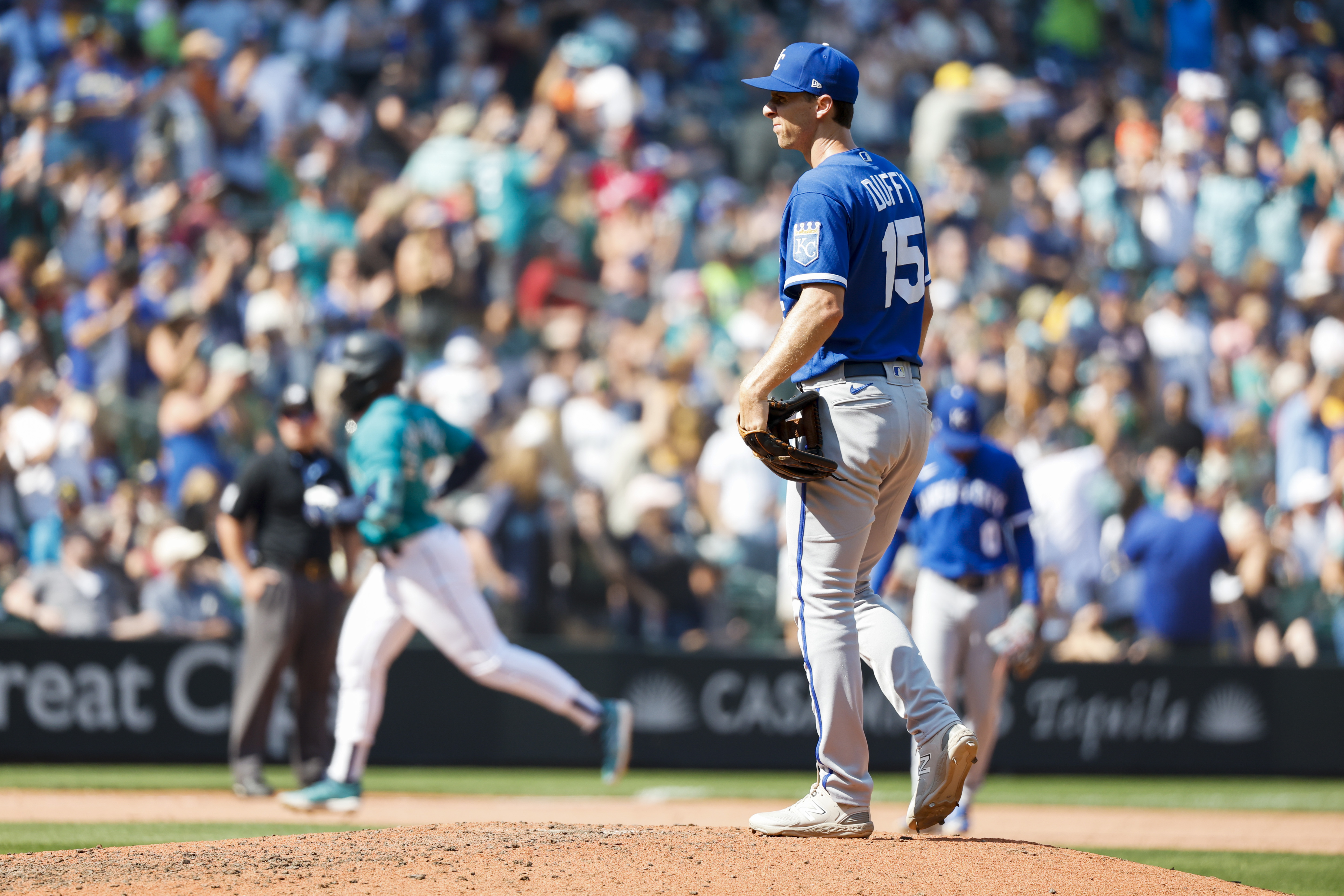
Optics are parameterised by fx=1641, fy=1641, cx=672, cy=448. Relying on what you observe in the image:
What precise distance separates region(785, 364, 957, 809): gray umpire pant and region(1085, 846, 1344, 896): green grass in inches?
75.7

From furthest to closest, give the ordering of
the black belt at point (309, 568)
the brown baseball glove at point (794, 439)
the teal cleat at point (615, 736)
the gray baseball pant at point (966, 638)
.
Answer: the black belt at point (309, 568)
the teal cleat at point (615, 736)
the gray baseball pant at point (966, 638)
the brown baseball glove at point (794, 439)

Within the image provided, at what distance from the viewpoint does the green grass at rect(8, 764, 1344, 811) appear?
1016cm

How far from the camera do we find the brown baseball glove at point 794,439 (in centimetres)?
510

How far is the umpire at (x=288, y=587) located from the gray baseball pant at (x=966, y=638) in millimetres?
3387

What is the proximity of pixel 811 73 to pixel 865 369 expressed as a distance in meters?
0.99

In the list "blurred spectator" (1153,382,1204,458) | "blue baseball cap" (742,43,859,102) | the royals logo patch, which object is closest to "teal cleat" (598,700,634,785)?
the royals logo patch

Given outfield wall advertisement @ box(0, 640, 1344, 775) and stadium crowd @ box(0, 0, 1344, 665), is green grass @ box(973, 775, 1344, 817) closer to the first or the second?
outfield wall advertisement @ box(0, 640, 1344, 775)

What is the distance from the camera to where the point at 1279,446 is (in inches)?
573

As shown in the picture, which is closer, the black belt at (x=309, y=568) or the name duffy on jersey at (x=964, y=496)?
the name duffy on jersey at (x=964, y=496)

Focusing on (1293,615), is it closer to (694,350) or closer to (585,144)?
(694,350)

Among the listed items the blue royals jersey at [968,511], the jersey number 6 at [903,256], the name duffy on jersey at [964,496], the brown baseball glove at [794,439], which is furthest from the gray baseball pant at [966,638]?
the brown baseball glove at [794,439]

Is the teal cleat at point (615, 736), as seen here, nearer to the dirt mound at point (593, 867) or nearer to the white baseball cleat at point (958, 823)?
the white baseball cleat at point (958, 823)

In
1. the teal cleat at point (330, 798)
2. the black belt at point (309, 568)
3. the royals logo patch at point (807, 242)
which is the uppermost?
the royals logo patch at point (807, 242)

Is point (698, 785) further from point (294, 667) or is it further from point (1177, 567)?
point (1177, 567)
